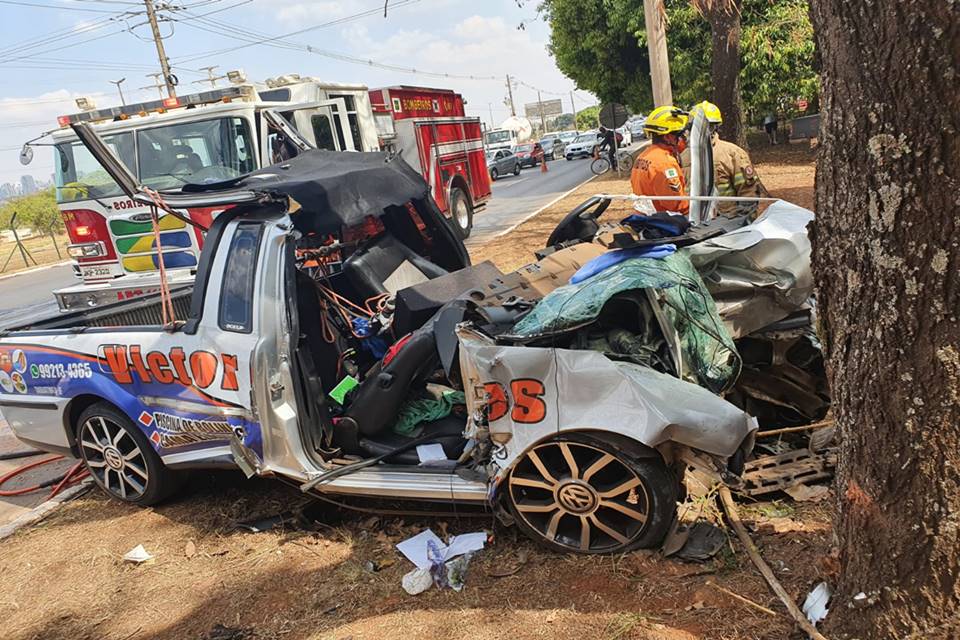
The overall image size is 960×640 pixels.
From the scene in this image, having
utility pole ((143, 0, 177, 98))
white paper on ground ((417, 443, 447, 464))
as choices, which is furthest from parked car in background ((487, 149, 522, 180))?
white paper on ground ((417, 443, 447, 464))

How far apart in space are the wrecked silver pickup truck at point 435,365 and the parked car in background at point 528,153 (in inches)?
1192

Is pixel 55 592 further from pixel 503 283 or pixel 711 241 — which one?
pixel 711 241

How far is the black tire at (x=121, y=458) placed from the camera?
423 centimetres

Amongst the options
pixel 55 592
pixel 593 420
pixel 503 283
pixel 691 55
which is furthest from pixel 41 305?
pixel 691 55

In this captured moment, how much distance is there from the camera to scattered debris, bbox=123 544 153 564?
3.87m

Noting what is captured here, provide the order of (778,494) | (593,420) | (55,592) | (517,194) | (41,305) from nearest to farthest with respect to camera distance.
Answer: (593,420), (778,494), (55,592), (41,305), (517,194)

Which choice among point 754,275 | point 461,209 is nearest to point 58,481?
point 754,275

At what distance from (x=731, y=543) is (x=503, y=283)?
180 cm

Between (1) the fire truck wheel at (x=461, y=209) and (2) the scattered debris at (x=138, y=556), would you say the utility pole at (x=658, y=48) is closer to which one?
(1) the fire truck wheel at (x=461, y=209)

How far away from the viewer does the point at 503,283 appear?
4031 millimetres

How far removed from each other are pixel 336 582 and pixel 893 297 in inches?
106

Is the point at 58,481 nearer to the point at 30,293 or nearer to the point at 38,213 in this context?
the point at 30,293

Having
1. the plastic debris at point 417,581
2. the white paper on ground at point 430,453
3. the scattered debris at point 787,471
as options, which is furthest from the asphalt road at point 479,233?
the scattered debris at point 787,471


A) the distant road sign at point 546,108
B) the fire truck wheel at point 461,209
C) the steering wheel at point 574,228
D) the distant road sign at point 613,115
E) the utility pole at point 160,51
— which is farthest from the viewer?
the distant road sign at point 546,108
